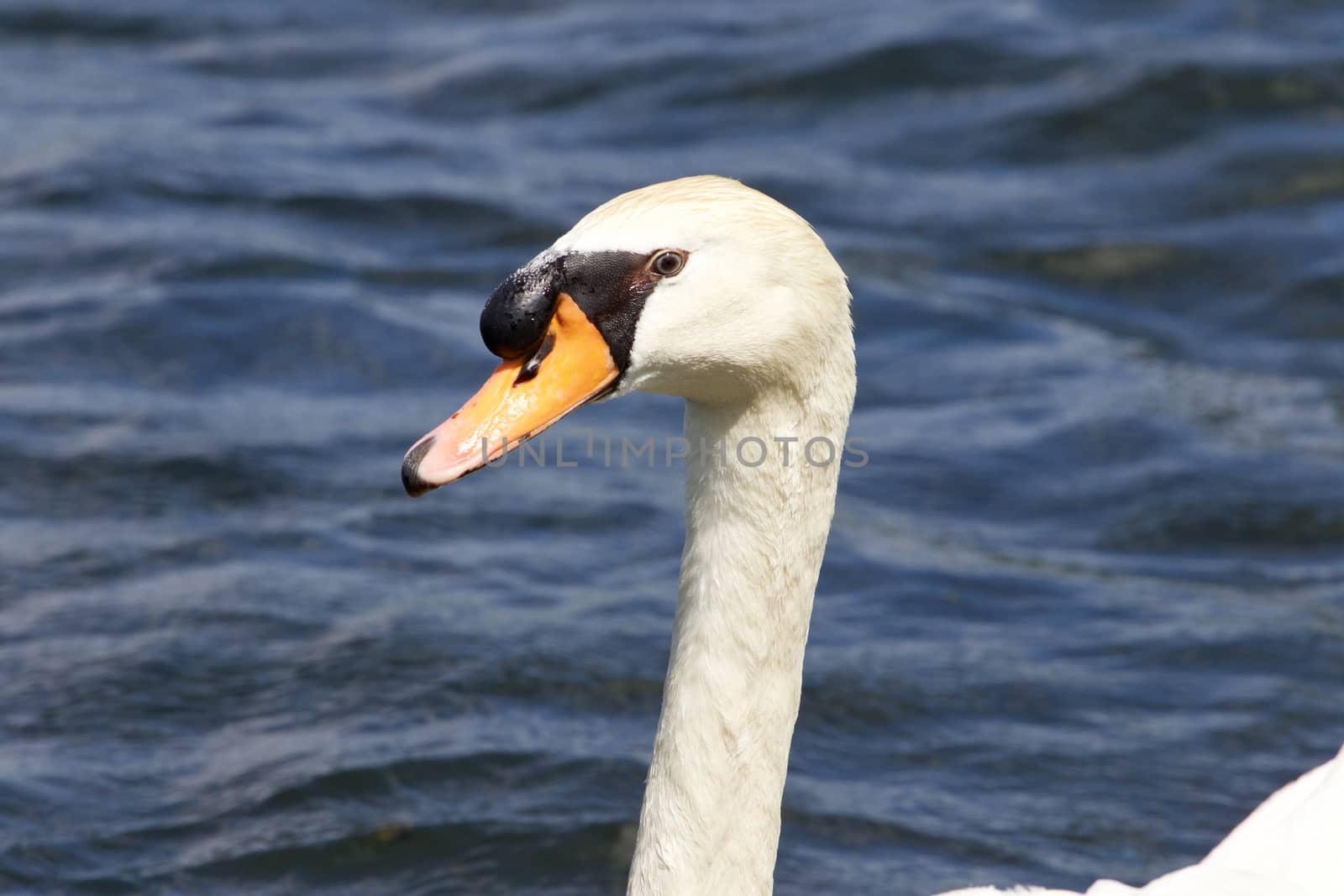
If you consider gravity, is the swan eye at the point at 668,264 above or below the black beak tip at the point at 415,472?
above

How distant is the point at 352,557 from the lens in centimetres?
674

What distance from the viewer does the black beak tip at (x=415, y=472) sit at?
296 centimetres

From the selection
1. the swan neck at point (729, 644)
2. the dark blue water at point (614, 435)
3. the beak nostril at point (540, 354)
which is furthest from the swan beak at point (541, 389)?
the dark blue water at point (614, 435)

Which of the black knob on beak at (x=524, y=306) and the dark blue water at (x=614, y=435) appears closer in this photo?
the black knob on beak at (x=524, y=306)

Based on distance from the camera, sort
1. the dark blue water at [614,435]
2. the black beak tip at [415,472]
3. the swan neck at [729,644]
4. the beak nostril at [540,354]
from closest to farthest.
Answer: the black beak tip at [415,472], the beak nostril at [540,354], the swan neck at [729,644], the dark blue water at [614,435]

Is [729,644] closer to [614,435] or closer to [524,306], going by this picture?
[524,306]

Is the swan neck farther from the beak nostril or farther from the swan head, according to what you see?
the beak nostril

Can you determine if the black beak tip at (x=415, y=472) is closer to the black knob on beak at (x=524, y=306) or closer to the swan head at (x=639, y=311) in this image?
the swan head at (x=639, y=311)

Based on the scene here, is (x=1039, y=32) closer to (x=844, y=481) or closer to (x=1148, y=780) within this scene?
(x=844, y=481)

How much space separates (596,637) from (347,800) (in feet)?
3.96

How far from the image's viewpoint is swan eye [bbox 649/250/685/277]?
306 centimetres

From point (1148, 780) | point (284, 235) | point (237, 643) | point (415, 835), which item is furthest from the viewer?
point (284, 235)

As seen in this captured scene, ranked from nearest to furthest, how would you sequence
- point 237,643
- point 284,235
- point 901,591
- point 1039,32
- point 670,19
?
point 237,643, point 901,591, point 284,235, point 1039,32, point 670,19

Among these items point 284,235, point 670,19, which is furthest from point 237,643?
point 670,19
